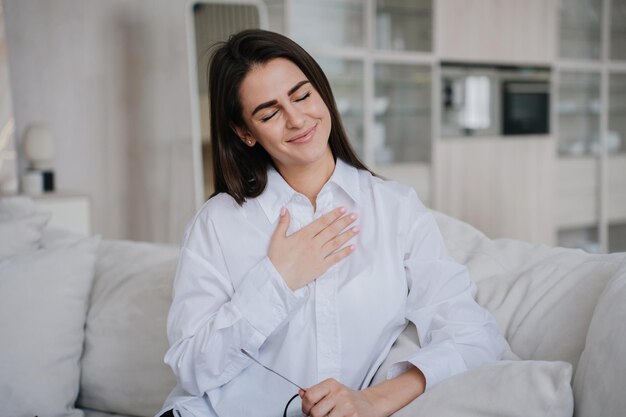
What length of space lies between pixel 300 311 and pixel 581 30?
16.1 feet

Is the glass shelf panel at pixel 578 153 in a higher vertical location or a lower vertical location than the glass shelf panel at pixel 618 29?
lower

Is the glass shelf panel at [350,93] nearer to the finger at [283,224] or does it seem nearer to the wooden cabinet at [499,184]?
the wooden cabinet at [499,184]

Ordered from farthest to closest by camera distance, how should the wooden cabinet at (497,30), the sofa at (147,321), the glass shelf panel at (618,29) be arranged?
the glass shelf panel at (618,29)
the wooden cabinet at (497,30)
the sofa at (147,321)

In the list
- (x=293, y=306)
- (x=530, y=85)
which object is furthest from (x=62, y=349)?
(x=530, y=85)

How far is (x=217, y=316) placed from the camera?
134cm

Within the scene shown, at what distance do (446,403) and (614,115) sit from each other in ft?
17.2

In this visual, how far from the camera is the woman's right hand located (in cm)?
138

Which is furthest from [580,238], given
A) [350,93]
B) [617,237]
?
[350,93]

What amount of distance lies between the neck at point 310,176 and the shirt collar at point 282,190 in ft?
0.07

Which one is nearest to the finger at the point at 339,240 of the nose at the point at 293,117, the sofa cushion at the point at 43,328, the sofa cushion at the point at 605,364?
the nose at the point at 293,117

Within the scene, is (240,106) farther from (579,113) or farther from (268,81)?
(579,113)

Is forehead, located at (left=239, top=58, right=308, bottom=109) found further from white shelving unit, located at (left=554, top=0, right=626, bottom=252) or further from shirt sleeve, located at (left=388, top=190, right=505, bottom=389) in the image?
white shelving unit, located at (left=554, top=0, right=626, bottom=252)

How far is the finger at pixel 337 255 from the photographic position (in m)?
1.41

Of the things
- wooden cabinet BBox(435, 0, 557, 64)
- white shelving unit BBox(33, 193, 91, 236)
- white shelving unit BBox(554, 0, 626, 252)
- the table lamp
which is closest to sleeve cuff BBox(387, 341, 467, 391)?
white shelving unit BBox(33, 193, 91, 236)
